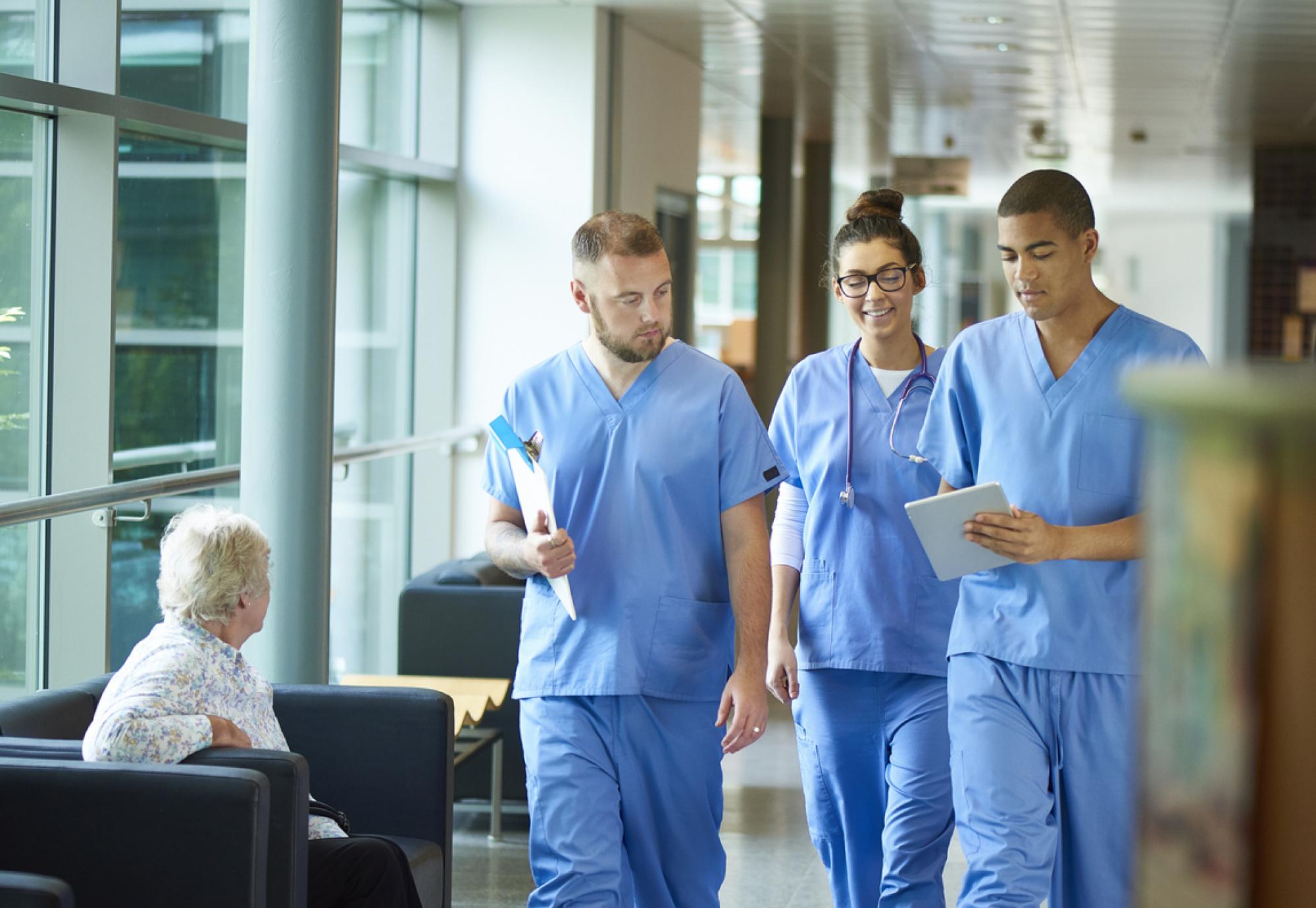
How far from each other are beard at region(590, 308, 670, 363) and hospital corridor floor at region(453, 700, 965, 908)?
5.90ft

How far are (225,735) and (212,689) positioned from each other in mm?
99

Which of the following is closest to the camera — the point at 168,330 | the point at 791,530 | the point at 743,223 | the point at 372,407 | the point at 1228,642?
the point at 1228,642

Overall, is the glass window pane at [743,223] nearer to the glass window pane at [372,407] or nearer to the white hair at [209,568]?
the glass window pane at [372,407]

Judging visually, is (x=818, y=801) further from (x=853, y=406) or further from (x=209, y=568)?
(x=209, y=568)

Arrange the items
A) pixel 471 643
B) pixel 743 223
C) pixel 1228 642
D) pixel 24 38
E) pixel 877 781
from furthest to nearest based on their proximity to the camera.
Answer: pixel 743 223
pixel 471 643
pixel 24 38
pixel 877 781
pixel 1228 642

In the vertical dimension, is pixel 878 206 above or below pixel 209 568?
above

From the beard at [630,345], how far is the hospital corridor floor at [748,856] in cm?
180

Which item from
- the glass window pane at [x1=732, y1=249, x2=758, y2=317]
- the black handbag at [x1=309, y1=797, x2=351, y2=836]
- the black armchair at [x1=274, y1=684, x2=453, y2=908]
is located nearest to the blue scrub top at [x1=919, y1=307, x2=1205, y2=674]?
the black armchair at [x1=274, y1=684, x2=453, y2=908]

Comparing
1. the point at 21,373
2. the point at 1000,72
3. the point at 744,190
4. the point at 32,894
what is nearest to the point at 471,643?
the point at 21,373

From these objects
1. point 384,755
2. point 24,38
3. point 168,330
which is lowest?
point 384,755

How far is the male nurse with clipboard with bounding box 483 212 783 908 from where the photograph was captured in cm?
271

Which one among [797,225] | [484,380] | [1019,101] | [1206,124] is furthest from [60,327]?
[1206,124]

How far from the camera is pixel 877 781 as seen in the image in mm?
3248

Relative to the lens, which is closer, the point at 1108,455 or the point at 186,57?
the point at 1108,455
